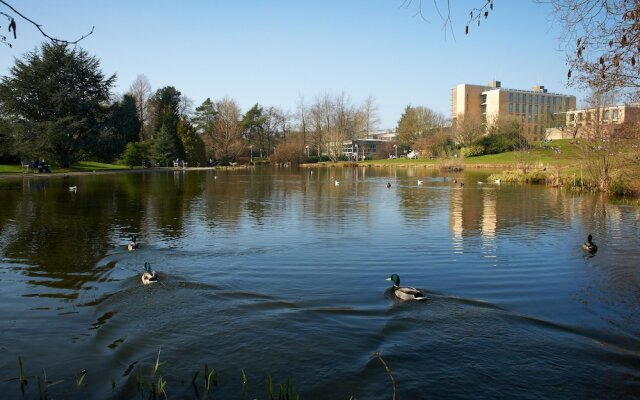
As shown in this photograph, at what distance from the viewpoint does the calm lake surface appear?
635 cm

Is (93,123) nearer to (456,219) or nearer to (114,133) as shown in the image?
(114,133)

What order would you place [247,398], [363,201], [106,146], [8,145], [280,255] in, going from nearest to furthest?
[247,398]
[280,255]
[363,201]
[8,145]
[106,146]

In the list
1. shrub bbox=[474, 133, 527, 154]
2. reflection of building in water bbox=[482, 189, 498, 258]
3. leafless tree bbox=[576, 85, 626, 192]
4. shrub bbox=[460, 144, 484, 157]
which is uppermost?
shrub bbox=[474, 133, 527, 154]

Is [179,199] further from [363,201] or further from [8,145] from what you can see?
[8,145]

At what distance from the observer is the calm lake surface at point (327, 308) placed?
6348 mm

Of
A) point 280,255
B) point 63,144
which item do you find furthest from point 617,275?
point 63,144

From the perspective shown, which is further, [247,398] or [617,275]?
[617,275]

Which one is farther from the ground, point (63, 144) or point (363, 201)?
point (63, 144)

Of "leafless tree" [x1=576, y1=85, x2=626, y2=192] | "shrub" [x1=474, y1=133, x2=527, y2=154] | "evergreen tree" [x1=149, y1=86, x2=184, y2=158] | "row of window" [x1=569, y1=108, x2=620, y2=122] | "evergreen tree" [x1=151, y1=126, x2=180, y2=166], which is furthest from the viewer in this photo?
"shrub" [x1=474, y1=133, x2=527, y2=154]

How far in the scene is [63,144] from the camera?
54125 mm

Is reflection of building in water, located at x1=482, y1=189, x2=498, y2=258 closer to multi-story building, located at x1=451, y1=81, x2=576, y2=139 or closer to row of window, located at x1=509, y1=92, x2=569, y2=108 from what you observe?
multi-story building, located at x1=451, y1=81, x2=576, y2=139

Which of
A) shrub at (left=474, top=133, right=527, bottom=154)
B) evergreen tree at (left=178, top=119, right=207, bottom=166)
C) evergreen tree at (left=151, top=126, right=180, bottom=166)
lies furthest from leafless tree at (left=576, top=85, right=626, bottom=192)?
evergreen tree at (left=178, top=119, right=207, bottom=166)

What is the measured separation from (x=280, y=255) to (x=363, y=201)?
14.4 meters

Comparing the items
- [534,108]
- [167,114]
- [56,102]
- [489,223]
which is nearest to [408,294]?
[489,223]
